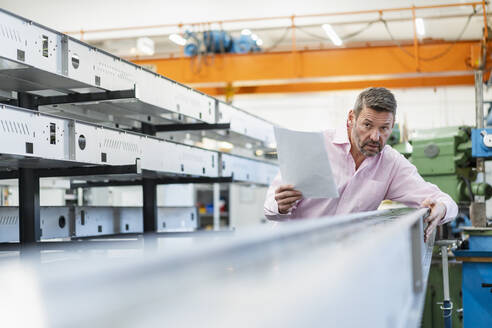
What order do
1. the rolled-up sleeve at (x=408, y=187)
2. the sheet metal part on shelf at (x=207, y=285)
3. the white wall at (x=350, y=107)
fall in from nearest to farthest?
the sheet metal part on shelf at (x=207, y=285)
the rolled-up sleeve at (x=408, y=187)
the white wall at (x=350, y=107)

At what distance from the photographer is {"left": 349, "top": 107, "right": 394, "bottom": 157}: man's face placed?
7.37 ft

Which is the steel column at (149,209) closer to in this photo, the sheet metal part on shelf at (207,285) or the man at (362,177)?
the man at (362,177)

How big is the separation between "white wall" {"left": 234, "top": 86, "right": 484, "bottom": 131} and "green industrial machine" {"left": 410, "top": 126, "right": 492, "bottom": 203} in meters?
8.68

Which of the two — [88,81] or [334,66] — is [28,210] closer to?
[88,81]

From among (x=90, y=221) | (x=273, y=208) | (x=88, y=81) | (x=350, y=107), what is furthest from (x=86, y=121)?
(x=350, y=107)

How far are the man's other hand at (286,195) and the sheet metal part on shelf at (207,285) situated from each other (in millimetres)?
1216

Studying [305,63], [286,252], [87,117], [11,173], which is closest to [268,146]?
[87,117]

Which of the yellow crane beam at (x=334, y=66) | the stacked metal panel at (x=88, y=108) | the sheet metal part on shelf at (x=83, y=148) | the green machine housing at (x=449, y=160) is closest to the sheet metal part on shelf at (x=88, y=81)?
the stacked metal panel at (x=88, y=108)

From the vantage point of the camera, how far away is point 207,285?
0.51 m

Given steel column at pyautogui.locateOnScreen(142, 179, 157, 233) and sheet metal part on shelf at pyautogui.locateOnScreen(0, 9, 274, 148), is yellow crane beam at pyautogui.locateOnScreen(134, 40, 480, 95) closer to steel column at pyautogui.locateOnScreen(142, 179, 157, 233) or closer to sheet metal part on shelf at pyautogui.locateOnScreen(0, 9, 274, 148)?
sheet metal part on shelf at pyautogui.locateOnScreen(0, 9, 274, 148)

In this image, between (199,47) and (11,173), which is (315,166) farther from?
(199,47)

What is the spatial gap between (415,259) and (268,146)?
3913mm

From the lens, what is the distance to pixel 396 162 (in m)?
2.53

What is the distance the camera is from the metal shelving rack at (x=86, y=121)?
2250 millimetres
